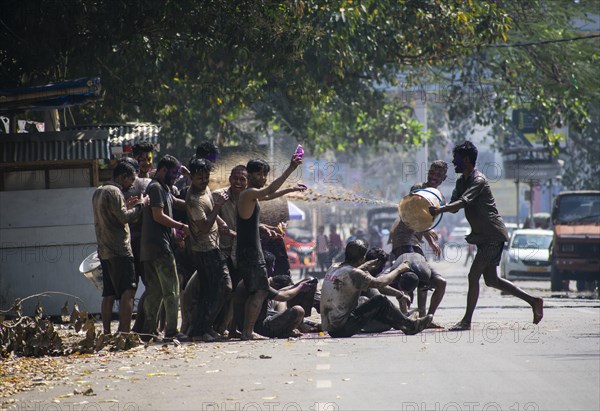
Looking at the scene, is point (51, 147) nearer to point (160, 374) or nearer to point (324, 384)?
point (160, 374)

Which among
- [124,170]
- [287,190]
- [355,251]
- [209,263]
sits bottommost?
[209,263]

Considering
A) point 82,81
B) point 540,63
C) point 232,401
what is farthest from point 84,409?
point 540,63

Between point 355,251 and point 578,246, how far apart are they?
15.6 m

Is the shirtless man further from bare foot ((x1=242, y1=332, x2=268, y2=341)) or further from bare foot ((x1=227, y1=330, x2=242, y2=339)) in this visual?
bare foot ((x1=227, y1=330, x2=242, y2=339))

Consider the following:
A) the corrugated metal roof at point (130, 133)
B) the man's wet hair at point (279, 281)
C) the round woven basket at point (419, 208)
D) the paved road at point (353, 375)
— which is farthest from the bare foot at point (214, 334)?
the corrugated metal roof at point (130, 133)

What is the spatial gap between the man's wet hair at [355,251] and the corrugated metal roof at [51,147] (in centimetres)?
459

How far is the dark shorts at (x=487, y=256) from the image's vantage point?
1210cm

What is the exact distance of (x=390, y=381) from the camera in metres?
8.24

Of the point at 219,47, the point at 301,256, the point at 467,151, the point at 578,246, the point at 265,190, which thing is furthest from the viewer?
the point at 301,256

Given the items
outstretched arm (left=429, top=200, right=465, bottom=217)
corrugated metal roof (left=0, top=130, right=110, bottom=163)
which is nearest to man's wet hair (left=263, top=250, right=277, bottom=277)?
outstretched arm (left=429, top=200, right=465, bottom=217)

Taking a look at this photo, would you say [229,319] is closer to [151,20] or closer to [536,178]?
[151,20]

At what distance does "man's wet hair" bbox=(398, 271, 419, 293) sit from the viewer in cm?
1230

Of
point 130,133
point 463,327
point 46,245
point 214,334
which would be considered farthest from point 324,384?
point 130,133

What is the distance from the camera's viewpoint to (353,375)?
8.59 metres
